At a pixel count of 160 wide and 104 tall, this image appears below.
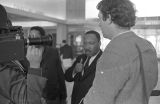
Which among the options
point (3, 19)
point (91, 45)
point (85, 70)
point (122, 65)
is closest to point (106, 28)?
point (122, 65)

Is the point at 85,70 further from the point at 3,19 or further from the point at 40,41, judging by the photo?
the point at 3,19

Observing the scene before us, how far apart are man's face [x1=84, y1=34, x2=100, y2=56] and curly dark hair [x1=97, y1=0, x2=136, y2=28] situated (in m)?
1.32

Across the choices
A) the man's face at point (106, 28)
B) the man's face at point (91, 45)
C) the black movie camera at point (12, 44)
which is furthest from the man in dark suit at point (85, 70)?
the black movie camera at point (12, 44)

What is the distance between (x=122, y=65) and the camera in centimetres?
143

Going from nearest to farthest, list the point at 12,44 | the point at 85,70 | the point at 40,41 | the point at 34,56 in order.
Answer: the point at 12,44 → the point at 40,41 → the point at 34,56 → the point at 85,70

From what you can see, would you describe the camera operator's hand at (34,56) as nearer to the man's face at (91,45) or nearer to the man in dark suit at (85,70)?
the man in dark suit at (85,70)

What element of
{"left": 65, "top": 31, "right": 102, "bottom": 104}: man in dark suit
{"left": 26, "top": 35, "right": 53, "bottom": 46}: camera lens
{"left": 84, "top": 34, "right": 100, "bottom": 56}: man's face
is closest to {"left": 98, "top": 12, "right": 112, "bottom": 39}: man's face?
{"left": 26, "top": 35, "right": 53, "bottom": 46}: camera lens

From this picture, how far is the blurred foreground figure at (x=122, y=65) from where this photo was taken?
1427 millimetres

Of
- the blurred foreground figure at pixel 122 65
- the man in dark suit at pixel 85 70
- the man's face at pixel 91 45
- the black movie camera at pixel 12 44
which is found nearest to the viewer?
the black movie camera at pixel 12 44

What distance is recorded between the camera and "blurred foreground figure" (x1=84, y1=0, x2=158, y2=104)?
143 centimetres

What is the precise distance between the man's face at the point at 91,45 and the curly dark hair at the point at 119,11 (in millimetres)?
1317

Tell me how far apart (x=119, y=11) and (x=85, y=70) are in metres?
1.21

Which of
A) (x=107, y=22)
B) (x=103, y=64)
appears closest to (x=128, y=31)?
(x=107, y=22)

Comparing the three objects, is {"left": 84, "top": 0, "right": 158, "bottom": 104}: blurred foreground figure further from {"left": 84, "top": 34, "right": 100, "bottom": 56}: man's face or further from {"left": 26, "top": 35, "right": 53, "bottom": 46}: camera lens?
{"left": 84, "top": 34, "right": 100, "bottom": 56}: man's face
